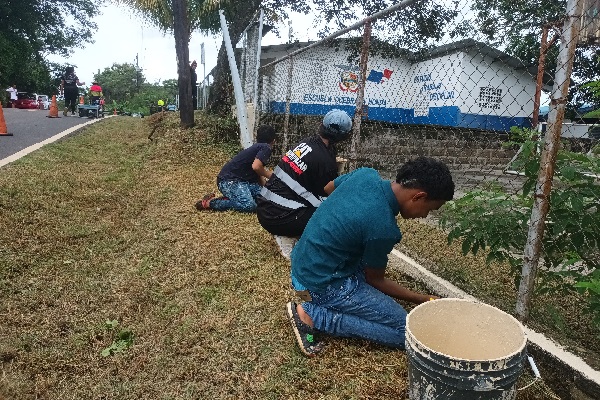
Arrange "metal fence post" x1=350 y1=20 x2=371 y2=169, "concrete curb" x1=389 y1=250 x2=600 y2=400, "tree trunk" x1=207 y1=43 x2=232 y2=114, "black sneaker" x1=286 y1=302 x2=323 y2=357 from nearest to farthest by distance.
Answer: "concrete curb" x1=389 y1=250 x2=600 y2=400, "black sneaker" x1=286 y1=302 x2=323 y2=357, "metal fence post" x1=350 y1=20 x2=371 y2=169, "tree trunk" x1=207 y1=43 x2=232 y2=114

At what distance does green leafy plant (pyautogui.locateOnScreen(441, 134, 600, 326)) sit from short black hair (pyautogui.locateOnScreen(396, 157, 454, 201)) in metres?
0.49

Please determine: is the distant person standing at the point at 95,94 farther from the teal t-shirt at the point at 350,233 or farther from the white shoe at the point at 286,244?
the teal t-shirt at the point at 350,233

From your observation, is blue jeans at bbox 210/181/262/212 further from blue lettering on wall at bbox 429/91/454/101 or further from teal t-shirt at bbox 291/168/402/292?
blue lettering on wall at bbox 429/91/454/101

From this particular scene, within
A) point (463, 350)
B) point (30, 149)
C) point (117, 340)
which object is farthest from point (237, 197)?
point (30, 149)

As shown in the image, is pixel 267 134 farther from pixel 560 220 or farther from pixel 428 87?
pixel 428 87

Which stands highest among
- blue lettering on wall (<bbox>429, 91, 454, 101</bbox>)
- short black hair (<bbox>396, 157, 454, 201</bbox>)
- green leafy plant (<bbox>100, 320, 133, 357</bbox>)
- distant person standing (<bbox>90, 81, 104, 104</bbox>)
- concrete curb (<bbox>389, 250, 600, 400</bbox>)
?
blue lettering on wall (<bbox>429, 91, 454, 101</bbox>)

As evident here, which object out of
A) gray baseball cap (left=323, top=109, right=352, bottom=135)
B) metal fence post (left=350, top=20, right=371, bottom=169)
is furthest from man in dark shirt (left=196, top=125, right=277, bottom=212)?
gray baseball cap (left=323, top=109, right=352, bottom=135)

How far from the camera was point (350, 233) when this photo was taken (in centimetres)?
217

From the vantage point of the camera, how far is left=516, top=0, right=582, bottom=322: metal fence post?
1941 millimetres

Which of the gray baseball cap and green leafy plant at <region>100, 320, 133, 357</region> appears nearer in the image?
green leafy plant at <region>100, 320, 133, 357</region>

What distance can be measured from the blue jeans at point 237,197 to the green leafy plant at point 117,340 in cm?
227

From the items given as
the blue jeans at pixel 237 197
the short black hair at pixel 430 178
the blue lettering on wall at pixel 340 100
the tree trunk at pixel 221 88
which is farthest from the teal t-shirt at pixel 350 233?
the blue lettering on wall at pixel 340 100

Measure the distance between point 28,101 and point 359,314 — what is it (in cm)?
2899

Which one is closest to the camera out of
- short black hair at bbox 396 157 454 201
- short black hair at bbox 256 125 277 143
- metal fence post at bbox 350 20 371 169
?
short black hair at bbox 396 157 454 201
